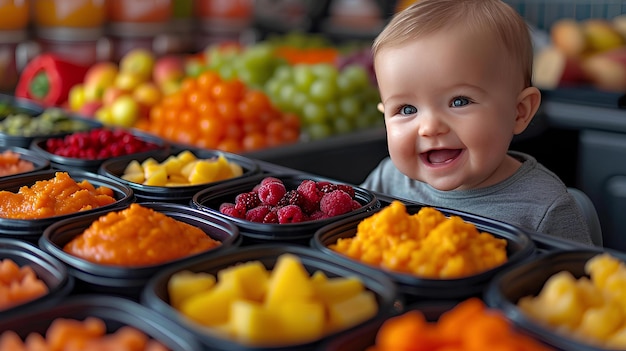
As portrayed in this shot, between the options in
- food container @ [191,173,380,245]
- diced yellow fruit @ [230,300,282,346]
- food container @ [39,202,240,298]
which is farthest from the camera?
food container @ [191,173,380,245]

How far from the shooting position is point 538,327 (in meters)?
0.93

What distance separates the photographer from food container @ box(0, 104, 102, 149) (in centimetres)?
225

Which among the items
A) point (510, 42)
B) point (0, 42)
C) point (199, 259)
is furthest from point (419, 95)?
point (0, 42)

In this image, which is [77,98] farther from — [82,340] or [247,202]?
[82,340]

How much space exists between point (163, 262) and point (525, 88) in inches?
38.1

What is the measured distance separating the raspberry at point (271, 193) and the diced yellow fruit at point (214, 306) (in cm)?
52

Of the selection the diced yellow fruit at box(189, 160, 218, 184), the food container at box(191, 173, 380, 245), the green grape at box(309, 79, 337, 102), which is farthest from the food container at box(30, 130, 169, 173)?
the green grape at box(309, 79, 337, 102)

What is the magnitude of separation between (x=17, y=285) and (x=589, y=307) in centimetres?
86

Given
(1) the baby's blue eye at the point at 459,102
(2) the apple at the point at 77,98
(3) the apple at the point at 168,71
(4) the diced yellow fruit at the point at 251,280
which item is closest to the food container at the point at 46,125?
(2) the apple at the point at 77,98

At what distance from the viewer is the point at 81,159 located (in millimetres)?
1952

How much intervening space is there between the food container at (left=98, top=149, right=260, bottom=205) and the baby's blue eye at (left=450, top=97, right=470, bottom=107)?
545mm

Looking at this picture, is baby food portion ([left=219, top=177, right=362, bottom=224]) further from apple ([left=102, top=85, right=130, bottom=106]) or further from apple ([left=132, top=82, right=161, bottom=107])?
apple ([left=102, top=85, right=130, bottom=106])

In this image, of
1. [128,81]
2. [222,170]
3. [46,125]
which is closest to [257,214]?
[222,170]

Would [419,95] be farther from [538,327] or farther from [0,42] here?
[0,42]
